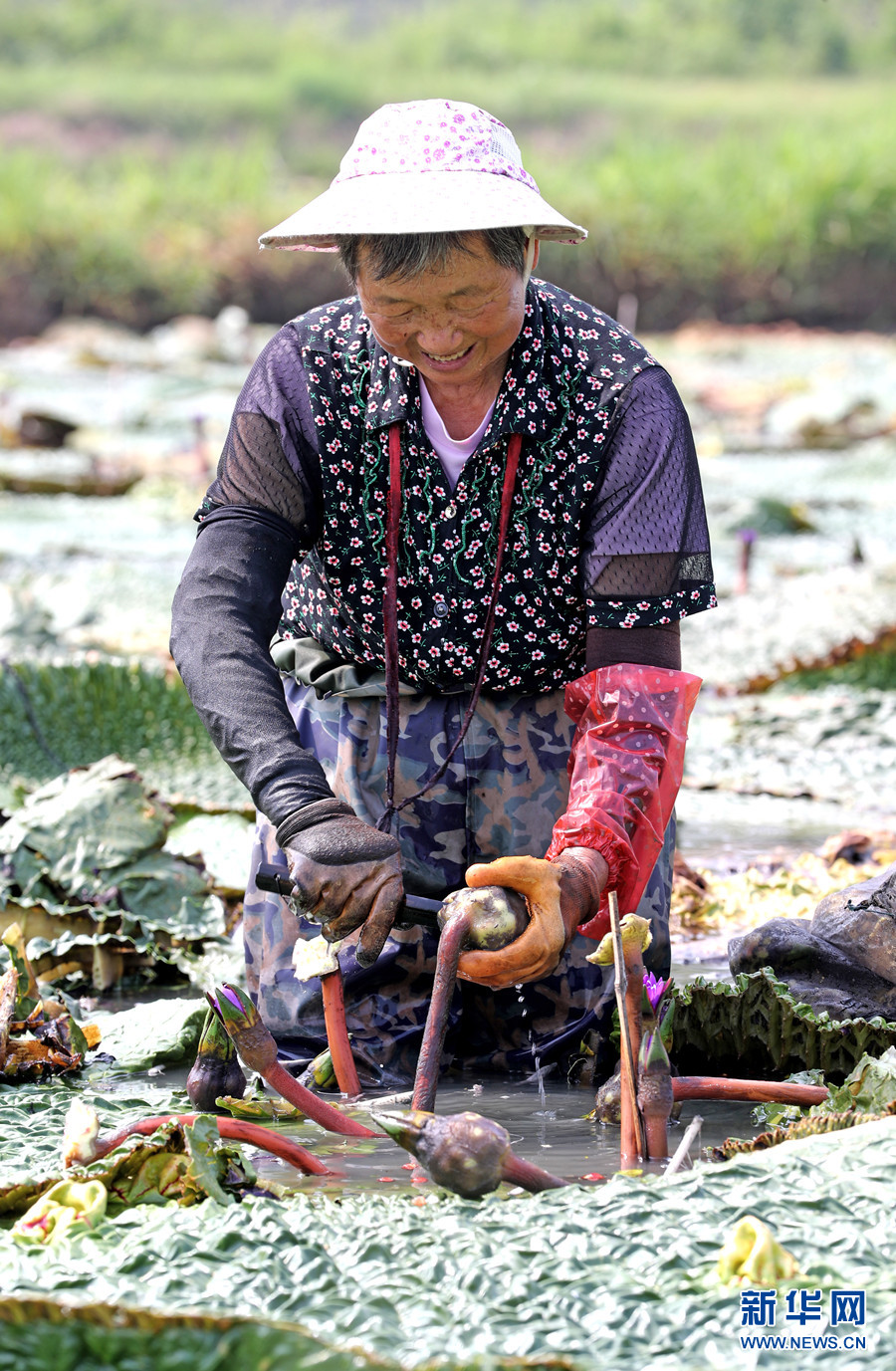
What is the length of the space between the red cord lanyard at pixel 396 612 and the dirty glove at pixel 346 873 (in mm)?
432

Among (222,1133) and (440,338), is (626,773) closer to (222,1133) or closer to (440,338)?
(440,338)

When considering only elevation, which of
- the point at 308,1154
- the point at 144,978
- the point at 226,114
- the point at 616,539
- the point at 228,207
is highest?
the point at 226,114

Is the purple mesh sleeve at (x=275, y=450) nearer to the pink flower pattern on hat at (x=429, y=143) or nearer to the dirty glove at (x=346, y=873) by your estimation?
the pink flower pattern on hat at (x=429, y=143)

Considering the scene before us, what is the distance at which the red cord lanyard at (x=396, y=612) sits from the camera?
244 centimetres

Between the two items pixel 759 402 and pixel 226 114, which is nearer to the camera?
Result: pixel 759 402

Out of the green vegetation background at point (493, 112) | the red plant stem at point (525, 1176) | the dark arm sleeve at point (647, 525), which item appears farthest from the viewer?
the green vegetation background at point (493, 112)

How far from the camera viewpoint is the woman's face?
214cm

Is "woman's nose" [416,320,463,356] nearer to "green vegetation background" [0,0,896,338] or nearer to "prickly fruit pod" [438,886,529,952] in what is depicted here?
"prickly fruit pod" [438,886,529,952]

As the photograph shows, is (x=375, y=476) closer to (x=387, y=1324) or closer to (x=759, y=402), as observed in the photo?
(x=387, y=1324)

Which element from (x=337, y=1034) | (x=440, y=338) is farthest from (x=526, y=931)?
(x=440, y=338)

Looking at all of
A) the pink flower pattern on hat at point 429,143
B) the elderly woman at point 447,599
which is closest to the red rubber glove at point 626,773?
the elderly woman at point 447,599

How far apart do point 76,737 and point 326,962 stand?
2416mm

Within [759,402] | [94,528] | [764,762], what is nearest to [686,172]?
[759,402]

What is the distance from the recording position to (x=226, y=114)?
99.3 ft
